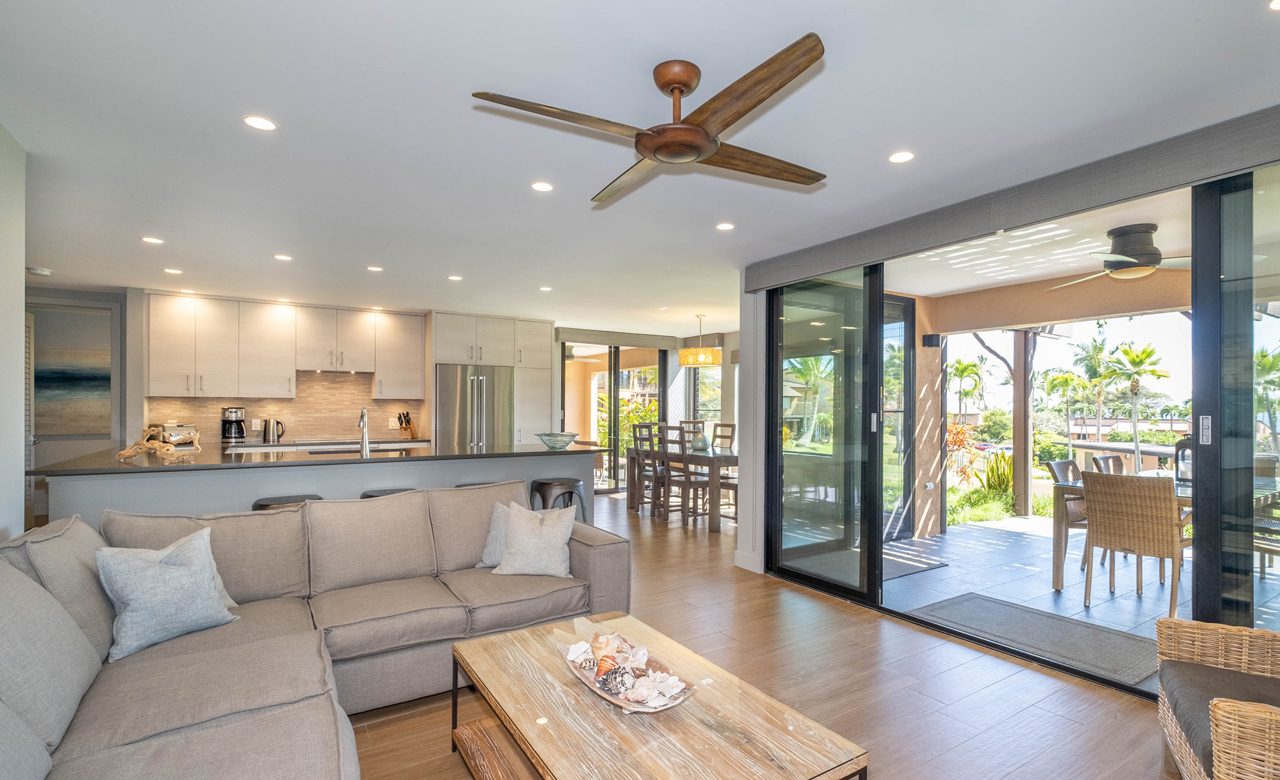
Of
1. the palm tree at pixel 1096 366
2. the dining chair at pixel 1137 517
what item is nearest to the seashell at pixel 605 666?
the dining chair at pixel 1137 517

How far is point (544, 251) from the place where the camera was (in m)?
4.51

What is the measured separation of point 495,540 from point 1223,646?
2964 millimetres

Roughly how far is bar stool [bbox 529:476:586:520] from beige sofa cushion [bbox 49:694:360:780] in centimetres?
272

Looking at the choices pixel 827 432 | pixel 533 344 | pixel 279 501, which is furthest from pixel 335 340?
pixel 827 432

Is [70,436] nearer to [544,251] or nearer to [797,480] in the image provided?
[544,251]

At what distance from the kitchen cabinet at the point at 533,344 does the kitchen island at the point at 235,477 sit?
3353mm

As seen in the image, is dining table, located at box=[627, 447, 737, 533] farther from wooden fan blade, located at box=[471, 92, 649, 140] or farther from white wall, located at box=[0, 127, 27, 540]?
white wall, located at box=[0, 127, 27, 540]

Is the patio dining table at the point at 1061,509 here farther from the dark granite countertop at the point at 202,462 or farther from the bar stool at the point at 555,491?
the dark granite countertop at the point at 202,462

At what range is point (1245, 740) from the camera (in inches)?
59.1

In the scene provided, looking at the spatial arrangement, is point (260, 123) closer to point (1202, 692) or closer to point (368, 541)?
point (368, 541)

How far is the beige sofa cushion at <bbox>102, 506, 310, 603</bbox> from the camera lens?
253 centimetres

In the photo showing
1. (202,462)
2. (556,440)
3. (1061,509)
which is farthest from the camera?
(556,440)

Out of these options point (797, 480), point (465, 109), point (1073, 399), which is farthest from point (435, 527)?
point (1073, 399)

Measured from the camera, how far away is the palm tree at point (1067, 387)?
23.1ft
